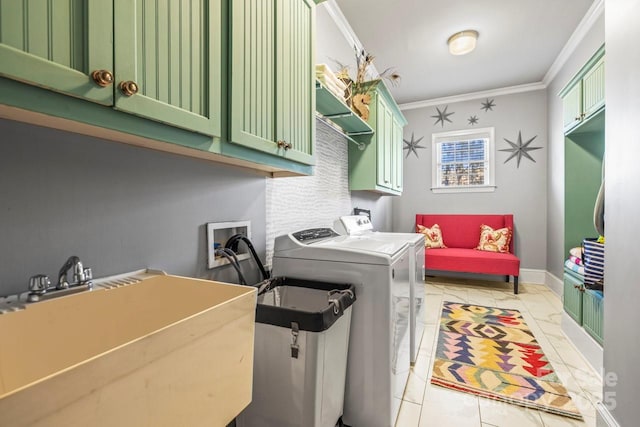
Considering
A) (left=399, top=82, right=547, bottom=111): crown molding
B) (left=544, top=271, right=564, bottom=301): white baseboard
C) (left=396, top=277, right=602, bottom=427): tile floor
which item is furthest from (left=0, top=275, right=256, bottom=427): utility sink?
(left=399, top=82, right=547, bottom=111): crown molding

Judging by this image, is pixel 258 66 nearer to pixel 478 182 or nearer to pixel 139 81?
pixel 139 81

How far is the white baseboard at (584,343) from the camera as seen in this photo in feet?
6.27

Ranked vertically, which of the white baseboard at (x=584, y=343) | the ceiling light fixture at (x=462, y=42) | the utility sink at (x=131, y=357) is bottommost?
the white baseboard at (x=584, y=343)

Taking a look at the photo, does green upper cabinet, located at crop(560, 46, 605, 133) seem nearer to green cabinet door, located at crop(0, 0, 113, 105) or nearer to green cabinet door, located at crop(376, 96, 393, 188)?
green cabinet door, located at crop(376, 96, 393, 188)

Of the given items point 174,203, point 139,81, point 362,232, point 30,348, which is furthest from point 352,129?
point 30,348

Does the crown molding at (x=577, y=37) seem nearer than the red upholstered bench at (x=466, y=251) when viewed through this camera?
Yes

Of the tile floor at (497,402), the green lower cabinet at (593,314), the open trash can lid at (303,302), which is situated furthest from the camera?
the green lower cabinet at (593,314)

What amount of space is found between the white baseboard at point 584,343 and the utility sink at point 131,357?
7.67 feet

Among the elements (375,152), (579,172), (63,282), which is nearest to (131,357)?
(63,282)

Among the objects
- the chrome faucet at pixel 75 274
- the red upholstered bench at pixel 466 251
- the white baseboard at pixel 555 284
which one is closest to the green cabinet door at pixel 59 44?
the chrome faucet at pixel 75 274

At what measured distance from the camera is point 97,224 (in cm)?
86

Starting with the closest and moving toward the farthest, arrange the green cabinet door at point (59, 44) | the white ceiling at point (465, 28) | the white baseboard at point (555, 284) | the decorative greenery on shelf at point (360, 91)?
the green cabinet door at point (59, 44), the decorative greenery on shelf at point (360, 91), the white ceiling at point (465, 28), the white baseboard at point (555, 284)

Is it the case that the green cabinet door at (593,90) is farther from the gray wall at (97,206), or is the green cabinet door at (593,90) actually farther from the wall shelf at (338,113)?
the gray wall at (97,206)

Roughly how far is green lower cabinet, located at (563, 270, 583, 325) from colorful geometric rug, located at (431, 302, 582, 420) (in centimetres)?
37
